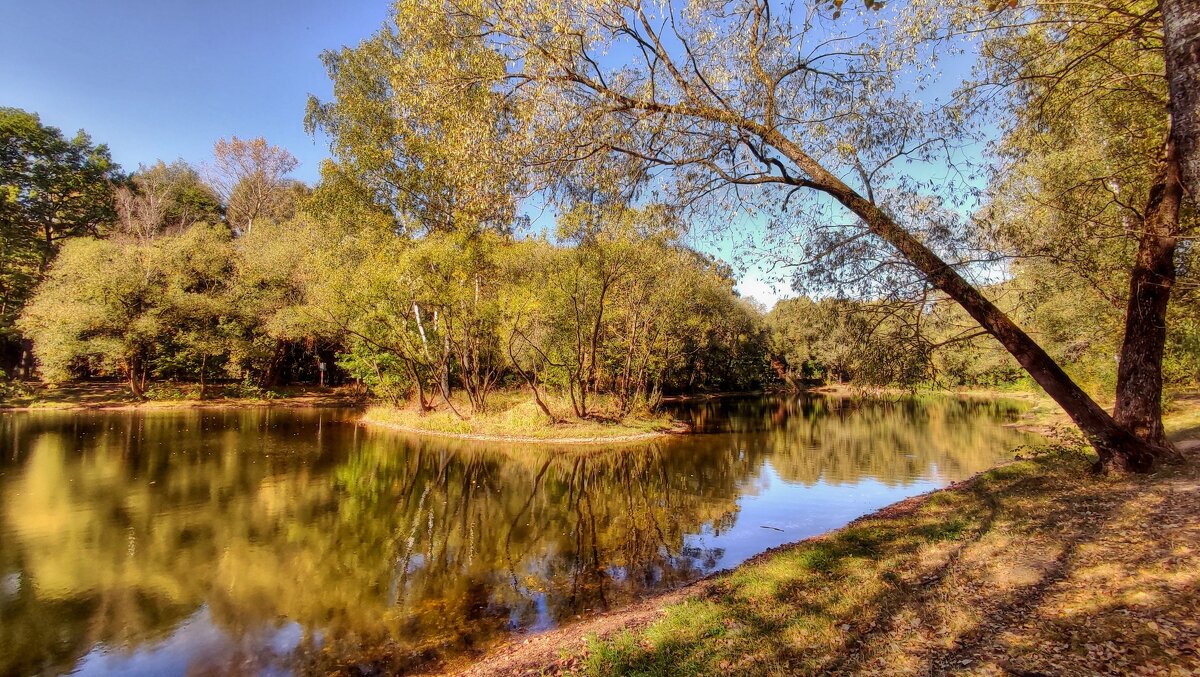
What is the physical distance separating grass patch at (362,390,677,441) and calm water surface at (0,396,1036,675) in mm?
2307

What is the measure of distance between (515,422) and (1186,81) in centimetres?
2406

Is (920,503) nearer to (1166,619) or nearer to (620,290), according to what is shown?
(1166,619)

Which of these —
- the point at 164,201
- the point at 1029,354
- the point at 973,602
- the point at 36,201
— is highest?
the point at 164,201

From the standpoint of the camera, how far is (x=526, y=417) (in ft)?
83.9

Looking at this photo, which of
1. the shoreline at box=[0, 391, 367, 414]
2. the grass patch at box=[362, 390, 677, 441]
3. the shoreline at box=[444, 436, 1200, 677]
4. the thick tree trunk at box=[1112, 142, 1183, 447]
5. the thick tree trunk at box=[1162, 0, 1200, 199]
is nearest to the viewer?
the thick tree trunk at box=[1162, 0, 1200, 199]

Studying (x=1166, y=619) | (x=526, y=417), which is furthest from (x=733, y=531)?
(x=526, y=417)

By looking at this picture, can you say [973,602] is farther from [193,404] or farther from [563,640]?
[193,404]

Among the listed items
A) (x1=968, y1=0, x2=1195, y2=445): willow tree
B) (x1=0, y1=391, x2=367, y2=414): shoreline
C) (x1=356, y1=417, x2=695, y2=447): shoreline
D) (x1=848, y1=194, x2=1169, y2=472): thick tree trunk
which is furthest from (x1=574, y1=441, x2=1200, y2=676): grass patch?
(x1=0, y1=391, x2=367, y2=414): shoreline

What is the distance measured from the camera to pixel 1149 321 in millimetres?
8438

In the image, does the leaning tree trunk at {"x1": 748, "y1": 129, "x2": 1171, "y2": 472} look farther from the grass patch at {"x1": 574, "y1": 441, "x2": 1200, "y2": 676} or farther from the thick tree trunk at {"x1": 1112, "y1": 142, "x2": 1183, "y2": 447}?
the grass patch at {"x1": 574, "y1": 441, "x2": 1200, "y2": 676}

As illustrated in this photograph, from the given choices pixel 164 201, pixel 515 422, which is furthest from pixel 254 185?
pixel 515 422

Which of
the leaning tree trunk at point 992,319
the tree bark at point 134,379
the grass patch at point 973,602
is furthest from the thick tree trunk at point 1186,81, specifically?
the tree bark at point 134,379

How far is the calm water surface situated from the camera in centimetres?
695

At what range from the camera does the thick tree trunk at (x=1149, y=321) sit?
7789 mm
